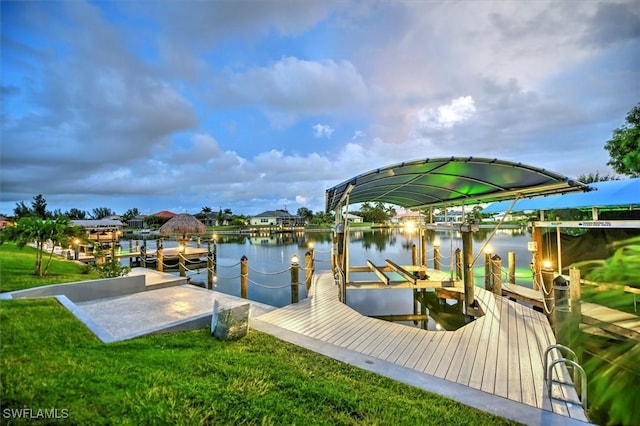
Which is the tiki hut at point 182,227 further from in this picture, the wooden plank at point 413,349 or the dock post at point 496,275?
the dock post at point 496,275

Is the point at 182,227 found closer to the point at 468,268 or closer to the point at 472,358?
the point at 468,268

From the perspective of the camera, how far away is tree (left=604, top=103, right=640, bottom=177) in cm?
1046

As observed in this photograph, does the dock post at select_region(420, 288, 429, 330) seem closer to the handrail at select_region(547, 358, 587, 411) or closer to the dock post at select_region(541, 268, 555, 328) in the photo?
the dock post at select_region(541, 268, 555, 328)

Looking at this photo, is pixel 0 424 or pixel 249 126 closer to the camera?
pixel 0 424

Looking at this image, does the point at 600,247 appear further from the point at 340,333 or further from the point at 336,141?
the point at 336,141

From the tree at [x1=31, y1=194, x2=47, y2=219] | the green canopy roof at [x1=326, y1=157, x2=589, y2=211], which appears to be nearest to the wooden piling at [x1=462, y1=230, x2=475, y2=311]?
the green canopy roof at [x1=326, y1=157, x2=589, y2=211]

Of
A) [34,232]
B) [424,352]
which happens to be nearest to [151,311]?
[34,232]

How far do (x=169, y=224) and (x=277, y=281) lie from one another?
877cm

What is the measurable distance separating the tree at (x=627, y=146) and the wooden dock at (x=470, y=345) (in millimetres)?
8911

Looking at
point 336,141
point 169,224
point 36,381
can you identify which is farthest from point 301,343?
point 336,141

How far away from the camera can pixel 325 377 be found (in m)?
3.50

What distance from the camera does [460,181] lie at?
647 cm

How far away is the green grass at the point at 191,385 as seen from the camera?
8.50ft

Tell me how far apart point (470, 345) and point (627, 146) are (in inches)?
490
